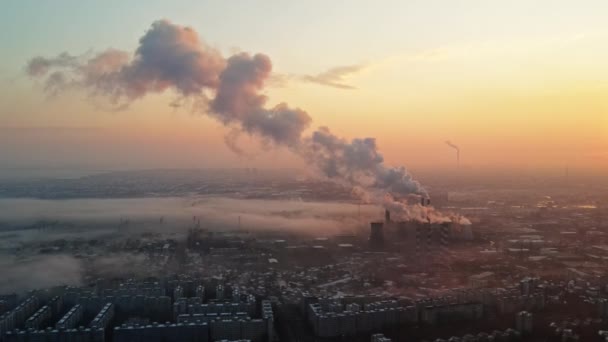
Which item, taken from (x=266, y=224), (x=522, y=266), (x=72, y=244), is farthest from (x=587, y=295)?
(x=72, y=244)

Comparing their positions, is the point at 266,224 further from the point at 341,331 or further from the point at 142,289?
the point at 341,331

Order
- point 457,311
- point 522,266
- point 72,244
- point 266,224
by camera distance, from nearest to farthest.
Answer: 1. point 457,311
2. point 522,266
3. point 72,244
4. point 266,224

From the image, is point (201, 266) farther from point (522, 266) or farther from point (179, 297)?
point (522, 266)

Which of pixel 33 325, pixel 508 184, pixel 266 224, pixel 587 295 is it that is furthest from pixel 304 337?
pixel 508 184

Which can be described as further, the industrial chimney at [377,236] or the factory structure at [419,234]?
the industrial chimney at [377,236]

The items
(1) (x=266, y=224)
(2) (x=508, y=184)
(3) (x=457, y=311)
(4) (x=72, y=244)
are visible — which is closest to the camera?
(3) (x=457, y=311)

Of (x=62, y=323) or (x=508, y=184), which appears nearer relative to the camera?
(x=62, y=323)

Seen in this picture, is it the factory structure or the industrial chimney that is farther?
the industrial chimney
